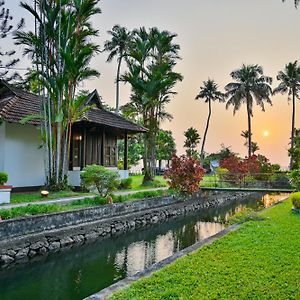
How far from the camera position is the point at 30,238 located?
9.56 m

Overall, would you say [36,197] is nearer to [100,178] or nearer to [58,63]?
[100,178]

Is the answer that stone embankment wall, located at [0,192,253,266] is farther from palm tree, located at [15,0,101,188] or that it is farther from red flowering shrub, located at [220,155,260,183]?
red flowering shrub, located at [220,155,260,183]

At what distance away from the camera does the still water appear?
735cm

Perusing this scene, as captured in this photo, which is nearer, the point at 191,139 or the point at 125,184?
the point at 125,184

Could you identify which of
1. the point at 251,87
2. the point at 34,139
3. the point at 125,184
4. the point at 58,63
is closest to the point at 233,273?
the point at 58,63

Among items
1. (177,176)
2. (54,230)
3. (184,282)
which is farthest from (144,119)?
(184,282)

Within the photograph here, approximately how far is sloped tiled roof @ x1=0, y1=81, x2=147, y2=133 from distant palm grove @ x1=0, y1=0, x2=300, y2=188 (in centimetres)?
80

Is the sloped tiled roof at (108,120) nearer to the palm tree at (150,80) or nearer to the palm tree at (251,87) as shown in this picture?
the palm tree at (150,80)

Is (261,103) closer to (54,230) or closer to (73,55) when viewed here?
(73,55)

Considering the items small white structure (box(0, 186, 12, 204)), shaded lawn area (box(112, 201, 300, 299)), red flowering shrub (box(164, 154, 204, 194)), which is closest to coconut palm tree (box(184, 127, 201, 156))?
red flowering shrub (box(164, 154, 204, 194))

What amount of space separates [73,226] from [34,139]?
7.62 meters

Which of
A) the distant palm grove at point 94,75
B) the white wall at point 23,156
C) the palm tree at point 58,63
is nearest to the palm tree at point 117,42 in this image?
the distant palm grove at point 94,75

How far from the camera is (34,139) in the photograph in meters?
17.5

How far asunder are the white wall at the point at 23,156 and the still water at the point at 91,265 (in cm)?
656
